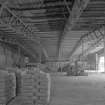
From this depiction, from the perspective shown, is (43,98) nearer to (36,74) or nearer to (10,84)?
(36,74)

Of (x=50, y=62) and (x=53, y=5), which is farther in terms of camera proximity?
(x=50, y=62)

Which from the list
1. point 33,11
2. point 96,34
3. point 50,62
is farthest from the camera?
point 50,62

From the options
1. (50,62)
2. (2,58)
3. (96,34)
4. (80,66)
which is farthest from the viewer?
(50,62)

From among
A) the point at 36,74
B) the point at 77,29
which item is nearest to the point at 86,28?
the point at 77,29

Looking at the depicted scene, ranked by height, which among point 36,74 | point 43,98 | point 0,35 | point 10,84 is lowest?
point 43,98

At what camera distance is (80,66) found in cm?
2022

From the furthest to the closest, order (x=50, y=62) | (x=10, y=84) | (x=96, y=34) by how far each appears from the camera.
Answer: (x=50, y=62), (x=96, y=34), (x=10, y=84)

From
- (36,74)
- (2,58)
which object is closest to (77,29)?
(36,74)

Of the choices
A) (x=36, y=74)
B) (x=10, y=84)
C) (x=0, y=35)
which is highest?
(x=0, y=35)

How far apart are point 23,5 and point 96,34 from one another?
310 inches

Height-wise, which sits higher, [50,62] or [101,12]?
[101,12]

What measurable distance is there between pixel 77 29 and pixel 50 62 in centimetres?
1448

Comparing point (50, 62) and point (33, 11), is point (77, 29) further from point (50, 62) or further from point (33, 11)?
point (50, 62)

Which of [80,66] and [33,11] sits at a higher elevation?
[33,11]
